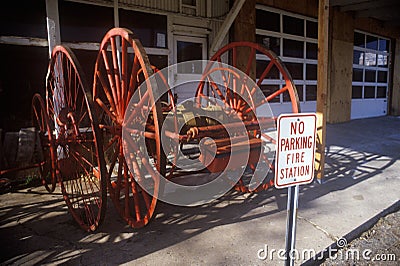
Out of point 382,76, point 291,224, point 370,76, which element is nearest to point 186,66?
point 291,224

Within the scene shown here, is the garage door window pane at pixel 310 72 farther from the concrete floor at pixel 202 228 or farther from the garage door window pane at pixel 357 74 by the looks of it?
the concrete floor at pixel 202 228

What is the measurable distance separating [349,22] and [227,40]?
5.18m

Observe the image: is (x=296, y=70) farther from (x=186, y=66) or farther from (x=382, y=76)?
(x=382, y=76)

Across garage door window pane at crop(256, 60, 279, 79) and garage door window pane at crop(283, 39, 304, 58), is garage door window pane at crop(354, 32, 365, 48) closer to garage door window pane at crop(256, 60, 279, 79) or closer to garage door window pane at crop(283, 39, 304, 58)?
garage door window pane at crop(283, 39, 304, 58)

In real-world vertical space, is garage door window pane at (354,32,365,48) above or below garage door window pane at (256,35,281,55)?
above

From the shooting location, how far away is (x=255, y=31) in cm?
716

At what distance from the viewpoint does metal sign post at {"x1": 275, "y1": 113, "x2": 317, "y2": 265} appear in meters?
1.95

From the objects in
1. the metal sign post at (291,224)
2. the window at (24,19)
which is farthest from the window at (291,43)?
the metal sign post at (291,224)

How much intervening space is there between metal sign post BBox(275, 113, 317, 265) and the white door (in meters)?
4.30

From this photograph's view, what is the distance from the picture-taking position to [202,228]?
9.77 feet

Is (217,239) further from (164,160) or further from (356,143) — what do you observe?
(356,143)

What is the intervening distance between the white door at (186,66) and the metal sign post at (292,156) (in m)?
4.30

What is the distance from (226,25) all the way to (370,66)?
7722 millimetres

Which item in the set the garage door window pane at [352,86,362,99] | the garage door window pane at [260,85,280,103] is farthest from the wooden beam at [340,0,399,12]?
the garage door window pane at [260,85,280,103]
